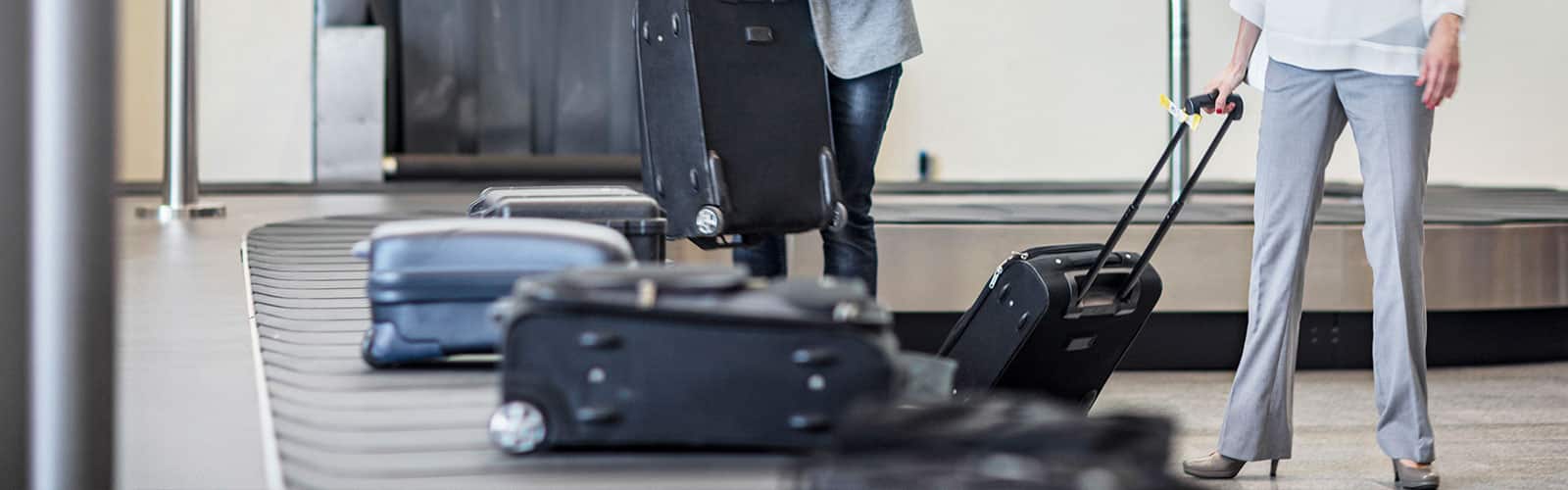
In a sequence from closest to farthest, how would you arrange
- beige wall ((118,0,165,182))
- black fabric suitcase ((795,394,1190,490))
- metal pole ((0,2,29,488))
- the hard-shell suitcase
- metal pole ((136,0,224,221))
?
1. black fabric suitcase ((795,394,1190,490))
2. metal pole ((0,2,29,488))
3. the hard-shell suitcase
4. metal pole ((136,0,224,221))
5. beige wall ((118,0,165,182))

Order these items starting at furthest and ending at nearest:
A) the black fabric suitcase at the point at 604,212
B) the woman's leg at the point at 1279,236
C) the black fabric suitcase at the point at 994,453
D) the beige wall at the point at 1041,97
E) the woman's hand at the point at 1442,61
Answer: the beige wall at the point at 1041,97 < the woman's leg at the point at 1279,236 < the woman's hand at the point at 1442,61 < the black fabric suitcase at the point at 604,212 < the black fabric suitcase at the point at 994,453

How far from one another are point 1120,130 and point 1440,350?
114 inches

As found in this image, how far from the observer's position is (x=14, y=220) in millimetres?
924

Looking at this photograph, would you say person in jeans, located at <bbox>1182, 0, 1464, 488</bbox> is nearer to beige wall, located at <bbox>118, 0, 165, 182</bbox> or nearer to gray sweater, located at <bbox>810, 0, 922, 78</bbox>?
gray sweater, located at <bbox>810, 0, 922, 78</bbox>

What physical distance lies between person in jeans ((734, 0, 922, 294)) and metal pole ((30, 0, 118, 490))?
174 cm

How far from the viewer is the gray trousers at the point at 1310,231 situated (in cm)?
225

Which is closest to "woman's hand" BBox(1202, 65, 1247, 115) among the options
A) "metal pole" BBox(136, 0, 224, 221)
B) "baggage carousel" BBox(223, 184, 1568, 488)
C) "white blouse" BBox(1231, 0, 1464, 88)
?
"white blouse" BBox(1231, 0, 1464, 88)

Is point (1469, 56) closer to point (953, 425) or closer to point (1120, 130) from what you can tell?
point (1120, 130)

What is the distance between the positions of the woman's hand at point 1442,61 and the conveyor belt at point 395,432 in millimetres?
1414

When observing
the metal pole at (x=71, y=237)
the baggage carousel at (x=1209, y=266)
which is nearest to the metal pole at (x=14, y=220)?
the metal pole at (x=71, y=237)

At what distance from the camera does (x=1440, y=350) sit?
4027 millimetres

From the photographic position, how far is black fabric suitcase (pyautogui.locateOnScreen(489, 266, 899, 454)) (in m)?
0.96

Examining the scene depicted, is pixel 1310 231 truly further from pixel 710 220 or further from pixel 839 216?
pixel 710 220

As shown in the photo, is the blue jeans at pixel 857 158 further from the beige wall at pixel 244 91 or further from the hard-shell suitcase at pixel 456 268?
the beige wall at pixel 244 91
